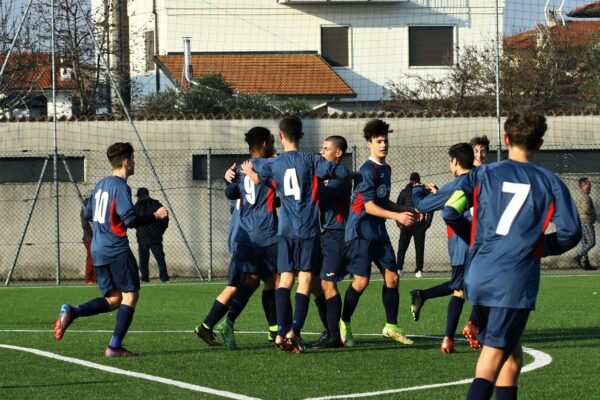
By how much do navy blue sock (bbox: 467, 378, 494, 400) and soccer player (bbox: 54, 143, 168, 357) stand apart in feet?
15.3

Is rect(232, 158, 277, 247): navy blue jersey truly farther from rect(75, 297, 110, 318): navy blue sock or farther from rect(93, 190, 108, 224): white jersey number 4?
rect(75, 297, 110, 318): navy blue sock

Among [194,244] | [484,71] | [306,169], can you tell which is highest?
[484,71]

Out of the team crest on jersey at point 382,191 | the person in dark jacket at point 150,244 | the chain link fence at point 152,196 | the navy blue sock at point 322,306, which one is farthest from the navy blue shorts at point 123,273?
the chain link fence at point 152,196

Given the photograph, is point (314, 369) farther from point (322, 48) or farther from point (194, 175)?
point (322, 48)

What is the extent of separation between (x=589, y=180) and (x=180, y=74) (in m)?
22.1

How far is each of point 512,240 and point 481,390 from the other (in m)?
0.77

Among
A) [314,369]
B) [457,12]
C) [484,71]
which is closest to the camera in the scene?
[314,369]

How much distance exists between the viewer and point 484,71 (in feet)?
134

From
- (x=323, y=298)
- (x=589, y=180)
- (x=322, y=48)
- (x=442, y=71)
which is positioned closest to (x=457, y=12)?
(x=442, y=71)

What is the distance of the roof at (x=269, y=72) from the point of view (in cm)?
4319

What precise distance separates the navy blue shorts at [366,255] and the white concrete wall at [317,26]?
33900 mm

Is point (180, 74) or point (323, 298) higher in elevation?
point (180, 74)

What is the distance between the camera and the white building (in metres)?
45.6

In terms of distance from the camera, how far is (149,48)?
4831 centimetres
